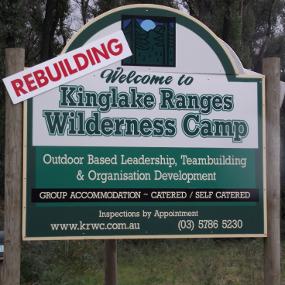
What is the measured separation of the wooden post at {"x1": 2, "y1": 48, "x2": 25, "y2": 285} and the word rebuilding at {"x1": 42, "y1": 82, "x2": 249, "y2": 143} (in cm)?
29

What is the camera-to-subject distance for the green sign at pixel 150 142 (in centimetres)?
589

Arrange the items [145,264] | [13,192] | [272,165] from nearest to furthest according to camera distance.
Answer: [13,192] → [272,165] → [145,264]

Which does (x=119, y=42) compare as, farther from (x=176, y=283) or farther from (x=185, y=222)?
(x=176, y=283)

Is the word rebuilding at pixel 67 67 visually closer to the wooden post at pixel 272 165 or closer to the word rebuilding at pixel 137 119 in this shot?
the word rebuilding at pixel 137 119

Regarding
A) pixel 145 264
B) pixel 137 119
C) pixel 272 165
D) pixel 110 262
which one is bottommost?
pixel 145 264

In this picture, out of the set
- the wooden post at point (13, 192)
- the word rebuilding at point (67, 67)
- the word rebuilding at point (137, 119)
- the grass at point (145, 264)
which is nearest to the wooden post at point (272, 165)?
the word rebuilding at point (137, 119)

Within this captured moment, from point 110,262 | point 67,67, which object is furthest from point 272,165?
point 67,67

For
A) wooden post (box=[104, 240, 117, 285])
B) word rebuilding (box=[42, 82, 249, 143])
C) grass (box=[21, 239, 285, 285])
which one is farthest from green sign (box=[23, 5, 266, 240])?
grass (box=[21, 239, 285, 285])

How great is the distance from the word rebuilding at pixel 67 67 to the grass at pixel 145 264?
4344 millimetres

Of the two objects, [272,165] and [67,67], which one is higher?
[67,67]

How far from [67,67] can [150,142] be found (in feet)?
3.38

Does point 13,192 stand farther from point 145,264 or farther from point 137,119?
point 145,264

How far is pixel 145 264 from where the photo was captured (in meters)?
14.8

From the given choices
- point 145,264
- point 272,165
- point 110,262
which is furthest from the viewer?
point 145,264
